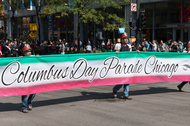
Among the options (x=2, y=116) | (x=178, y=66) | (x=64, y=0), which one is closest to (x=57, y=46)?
(x=64, y=0)

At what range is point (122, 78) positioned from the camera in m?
9.10

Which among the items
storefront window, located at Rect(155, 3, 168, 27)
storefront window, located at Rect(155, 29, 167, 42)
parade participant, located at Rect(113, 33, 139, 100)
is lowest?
parade participant, located at Rect(113, 33, 139, 100)

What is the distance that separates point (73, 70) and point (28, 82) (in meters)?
1.36

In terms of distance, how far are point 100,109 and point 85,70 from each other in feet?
4.54

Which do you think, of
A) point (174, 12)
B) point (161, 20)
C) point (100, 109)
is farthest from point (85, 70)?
point (161, 20)

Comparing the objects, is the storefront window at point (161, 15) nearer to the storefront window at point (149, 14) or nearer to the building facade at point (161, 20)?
the building facade at point (161, 20)

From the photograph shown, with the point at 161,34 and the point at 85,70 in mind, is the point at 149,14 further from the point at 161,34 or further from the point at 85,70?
the point at 85,70

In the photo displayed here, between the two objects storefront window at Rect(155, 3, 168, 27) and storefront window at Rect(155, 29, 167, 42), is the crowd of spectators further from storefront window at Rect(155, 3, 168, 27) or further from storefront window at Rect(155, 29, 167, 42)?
storefront window at Rect(155, 3, 168, 27)

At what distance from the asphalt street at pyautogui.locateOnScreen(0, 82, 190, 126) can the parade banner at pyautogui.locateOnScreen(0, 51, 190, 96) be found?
0.56 meters

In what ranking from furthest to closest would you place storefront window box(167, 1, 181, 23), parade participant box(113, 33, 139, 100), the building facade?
storefront window box(167, 1, 181, 23) → the building facade → parade participant box(113, 33, 139, 100)

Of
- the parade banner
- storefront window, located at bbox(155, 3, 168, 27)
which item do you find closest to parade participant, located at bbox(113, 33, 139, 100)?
the parade banner

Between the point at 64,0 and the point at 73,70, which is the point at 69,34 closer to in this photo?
the point at 64,0

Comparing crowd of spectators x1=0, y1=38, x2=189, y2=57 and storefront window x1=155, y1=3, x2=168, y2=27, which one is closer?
crowd of spectators x1=0, y1=38, x2=189, y2=57

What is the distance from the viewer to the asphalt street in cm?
641
